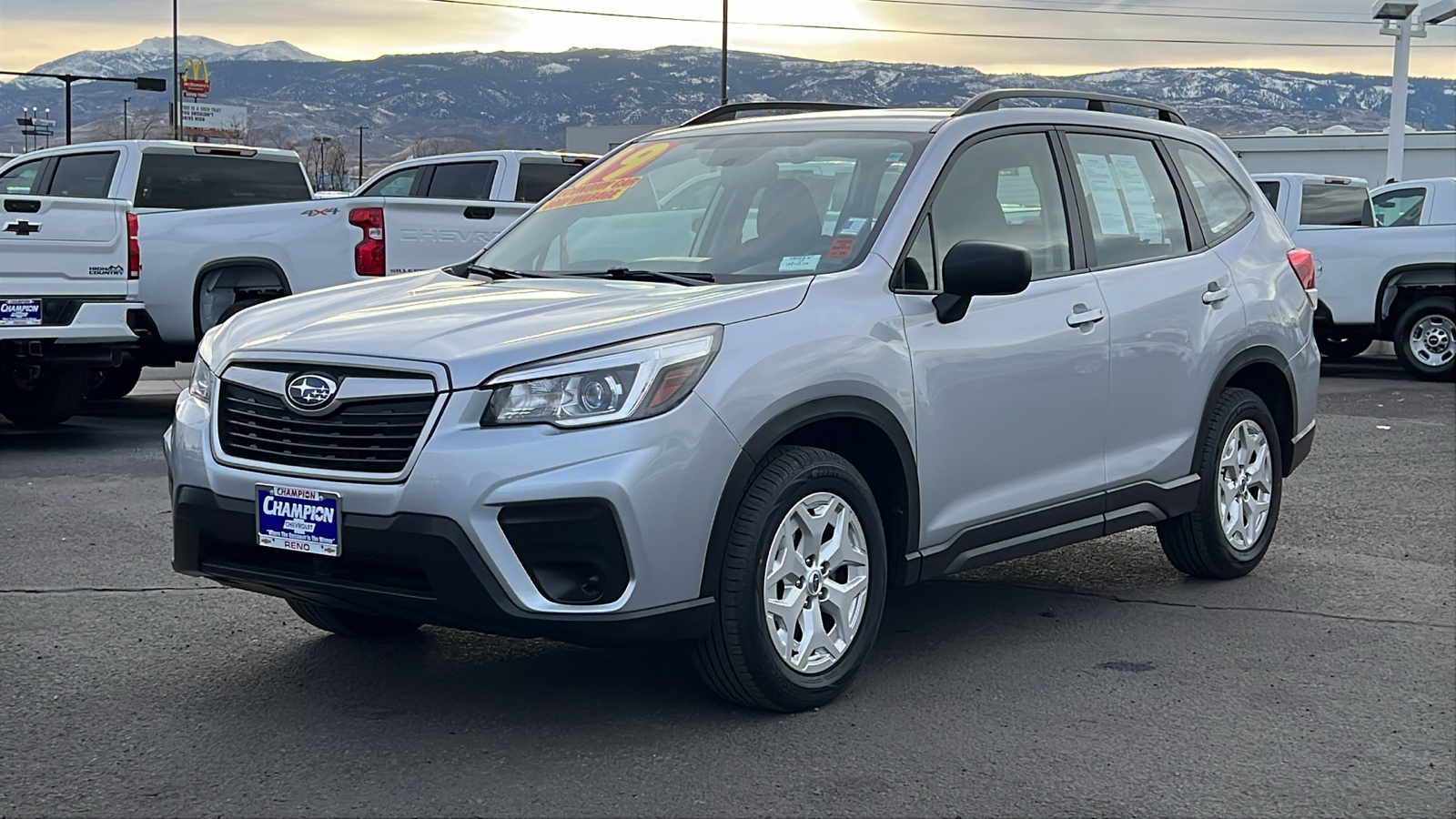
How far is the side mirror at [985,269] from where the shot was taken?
16.2 ft

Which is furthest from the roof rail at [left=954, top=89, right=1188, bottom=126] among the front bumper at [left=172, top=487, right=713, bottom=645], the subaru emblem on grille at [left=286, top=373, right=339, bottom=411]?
the subaru emblem on grille at [left=286, top=373, right=339, bottom=411]

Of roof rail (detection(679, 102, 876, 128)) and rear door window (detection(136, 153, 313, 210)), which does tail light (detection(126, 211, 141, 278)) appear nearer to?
rear door window (detection(136, 153, 313, 210))

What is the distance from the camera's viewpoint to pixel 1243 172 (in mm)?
7031

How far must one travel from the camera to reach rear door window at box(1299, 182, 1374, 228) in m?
16.0

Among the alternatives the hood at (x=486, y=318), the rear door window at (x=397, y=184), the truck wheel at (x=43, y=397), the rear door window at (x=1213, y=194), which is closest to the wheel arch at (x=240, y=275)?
the truck wheel at (x=43, y=397)

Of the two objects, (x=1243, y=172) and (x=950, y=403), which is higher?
(x=1243, y=172)

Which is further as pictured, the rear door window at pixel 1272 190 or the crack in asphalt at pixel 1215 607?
the rear door window at pixel 1272 190

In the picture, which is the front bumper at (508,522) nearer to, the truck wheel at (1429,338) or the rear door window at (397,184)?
the rear door window at (397,184)

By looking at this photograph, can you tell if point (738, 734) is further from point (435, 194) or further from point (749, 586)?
point (435, 194)

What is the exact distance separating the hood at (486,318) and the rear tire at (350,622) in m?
0.98

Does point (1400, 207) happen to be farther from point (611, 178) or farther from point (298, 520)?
point (298, 520)

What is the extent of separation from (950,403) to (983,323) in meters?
0.32

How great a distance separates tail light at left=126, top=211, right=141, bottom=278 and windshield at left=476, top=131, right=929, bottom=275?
17.0ft

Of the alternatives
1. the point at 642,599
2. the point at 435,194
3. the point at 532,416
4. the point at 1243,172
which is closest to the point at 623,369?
the point at 532,416
